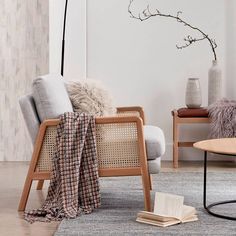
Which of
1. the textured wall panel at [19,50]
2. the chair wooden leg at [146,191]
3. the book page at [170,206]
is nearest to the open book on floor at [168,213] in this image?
the book page at [170,206]

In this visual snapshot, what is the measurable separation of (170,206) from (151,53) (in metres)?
2.53

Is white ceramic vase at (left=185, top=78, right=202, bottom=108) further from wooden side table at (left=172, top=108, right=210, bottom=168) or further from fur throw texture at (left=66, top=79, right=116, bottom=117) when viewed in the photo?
fur throw texture at (left=66, top=79, right=116, bottom=117)

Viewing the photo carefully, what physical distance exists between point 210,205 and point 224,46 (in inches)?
90.3

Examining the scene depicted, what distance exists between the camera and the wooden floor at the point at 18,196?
3.64 metres

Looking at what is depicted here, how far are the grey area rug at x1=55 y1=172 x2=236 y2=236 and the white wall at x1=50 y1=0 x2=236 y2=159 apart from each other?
1.00 metres

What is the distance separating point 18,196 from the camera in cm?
453

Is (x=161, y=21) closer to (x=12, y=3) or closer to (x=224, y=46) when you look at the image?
(x=224, y=46)

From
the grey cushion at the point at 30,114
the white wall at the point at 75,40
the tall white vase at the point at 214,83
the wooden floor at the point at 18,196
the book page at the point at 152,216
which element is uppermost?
the white wall at the point at 75,40

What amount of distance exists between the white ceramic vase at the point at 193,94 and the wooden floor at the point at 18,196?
1.85 ft

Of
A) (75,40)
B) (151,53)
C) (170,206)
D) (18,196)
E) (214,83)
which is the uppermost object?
(75,40)

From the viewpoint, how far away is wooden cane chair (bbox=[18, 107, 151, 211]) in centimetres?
400

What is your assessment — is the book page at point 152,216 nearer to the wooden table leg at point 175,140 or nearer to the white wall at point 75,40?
the wooden table leg at point 175,140

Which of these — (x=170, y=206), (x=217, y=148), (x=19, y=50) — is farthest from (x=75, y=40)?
(x=170, y=206)

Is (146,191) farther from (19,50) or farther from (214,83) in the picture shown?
(19,50)
